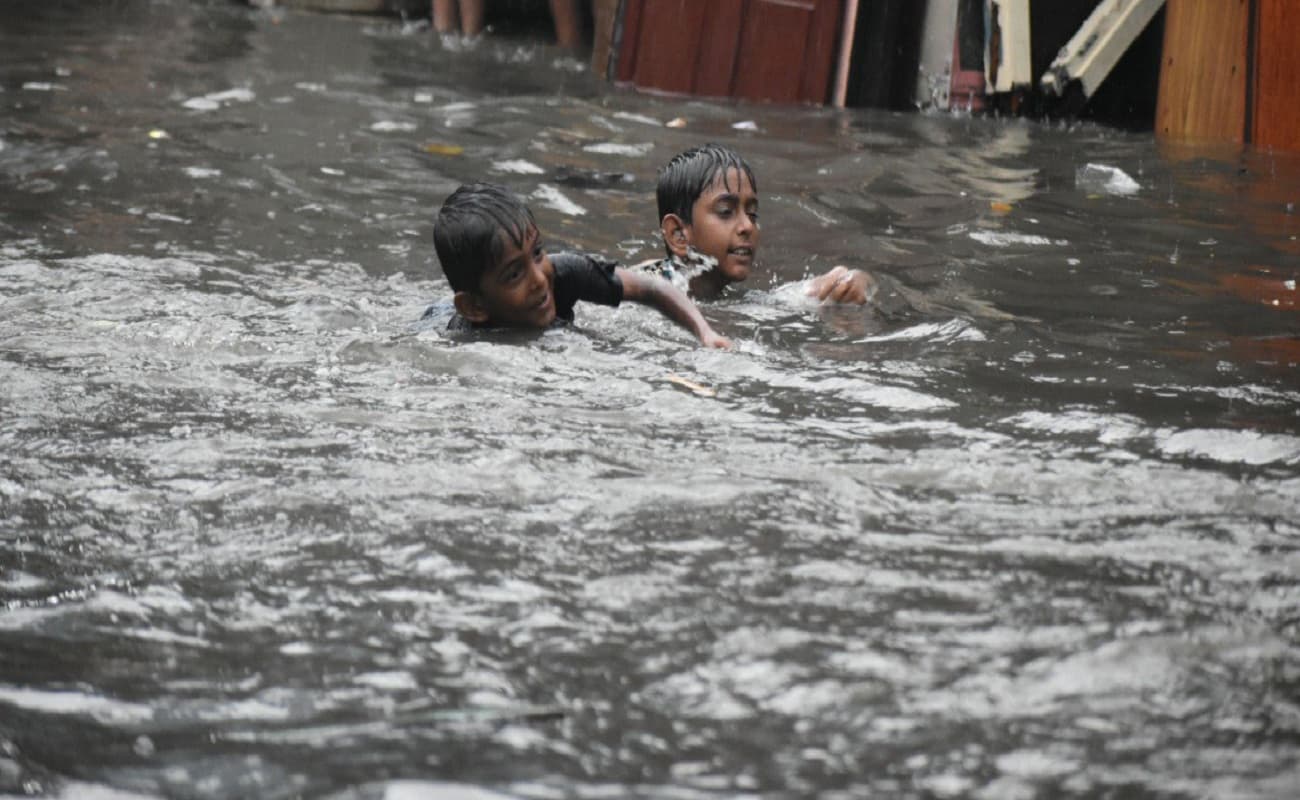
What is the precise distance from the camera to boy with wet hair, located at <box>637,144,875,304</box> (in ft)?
18.5

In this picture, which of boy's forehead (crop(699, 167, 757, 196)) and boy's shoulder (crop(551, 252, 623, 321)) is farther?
boy's forehead (crop(699, 167, 757, 196))

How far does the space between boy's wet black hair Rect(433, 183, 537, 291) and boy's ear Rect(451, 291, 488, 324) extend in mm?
42

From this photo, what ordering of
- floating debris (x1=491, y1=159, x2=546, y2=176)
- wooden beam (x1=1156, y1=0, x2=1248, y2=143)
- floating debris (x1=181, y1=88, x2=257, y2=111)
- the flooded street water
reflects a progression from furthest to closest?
1. floating debris (x1=181, y1=88, x2=257, y2=111)
2. wooden beam (x1=1156, y1=0, x2=1248, y2=143)
3. floating debris (x1=491, y1=159, x2=546, y2=176)
4. the flooded street water

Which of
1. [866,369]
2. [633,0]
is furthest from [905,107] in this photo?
[866,369]

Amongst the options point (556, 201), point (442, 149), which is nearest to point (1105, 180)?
point (556, 201)

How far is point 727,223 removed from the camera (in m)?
5.66

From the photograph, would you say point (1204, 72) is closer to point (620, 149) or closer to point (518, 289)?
point (620, 149)

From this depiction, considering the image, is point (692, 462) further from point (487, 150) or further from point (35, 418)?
point (487, 150)

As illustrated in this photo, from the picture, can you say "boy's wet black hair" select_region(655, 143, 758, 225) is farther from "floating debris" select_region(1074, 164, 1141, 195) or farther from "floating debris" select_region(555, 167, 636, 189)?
"floating debris" select_region(1074, 164, 1141, 195)

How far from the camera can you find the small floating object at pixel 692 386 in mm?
4074

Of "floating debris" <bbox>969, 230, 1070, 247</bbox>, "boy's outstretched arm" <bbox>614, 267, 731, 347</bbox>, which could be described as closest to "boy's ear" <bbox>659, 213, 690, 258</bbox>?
"boy's outstretched arm" <bbox>614, 267, 731, 347</bbox>

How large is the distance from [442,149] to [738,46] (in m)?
3.33

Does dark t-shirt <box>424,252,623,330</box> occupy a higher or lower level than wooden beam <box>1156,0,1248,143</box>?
lower

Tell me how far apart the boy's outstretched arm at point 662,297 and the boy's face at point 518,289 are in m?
0.30
